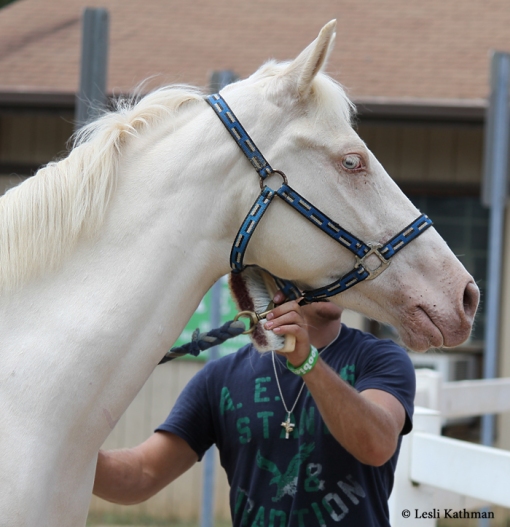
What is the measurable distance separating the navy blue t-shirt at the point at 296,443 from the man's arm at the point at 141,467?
0.08 metres

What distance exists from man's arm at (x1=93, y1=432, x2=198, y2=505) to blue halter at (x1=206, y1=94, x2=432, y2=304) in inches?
37.8

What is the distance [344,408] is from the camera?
2279 mm

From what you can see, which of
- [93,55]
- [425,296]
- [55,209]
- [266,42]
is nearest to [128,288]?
[55,209]

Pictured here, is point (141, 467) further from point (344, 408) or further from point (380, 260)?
point (380, 260)

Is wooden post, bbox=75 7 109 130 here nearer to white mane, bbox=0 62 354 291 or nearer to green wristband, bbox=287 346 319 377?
white mane, bbox=0 62 354 291

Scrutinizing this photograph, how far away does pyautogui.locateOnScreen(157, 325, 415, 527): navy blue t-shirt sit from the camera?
246cm

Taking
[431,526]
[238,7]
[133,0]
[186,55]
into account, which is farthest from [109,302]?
[133,0]

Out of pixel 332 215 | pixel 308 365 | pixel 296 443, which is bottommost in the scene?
pixel 296 443

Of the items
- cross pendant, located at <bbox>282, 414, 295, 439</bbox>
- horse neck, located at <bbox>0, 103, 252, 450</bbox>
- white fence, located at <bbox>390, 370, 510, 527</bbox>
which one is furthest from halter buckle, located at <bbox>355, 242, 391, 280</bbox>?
white fence, located at <bbox>390, 370, 510, 527</bbox>

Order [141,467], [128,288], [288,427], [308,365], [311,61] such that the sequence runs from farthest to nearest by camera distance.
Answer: [141,467], [288,427], [308,365], [311,61], [128,288]

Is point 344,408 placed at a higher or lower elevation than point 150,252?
lower

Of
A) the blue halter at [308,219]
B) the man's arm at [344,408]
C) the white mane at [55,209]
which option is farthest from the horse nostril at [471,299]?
the white mane at [55,209]

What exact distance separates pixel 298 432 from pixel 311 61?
4.03ft

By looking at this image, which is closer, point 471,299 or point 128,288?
point 128,288
